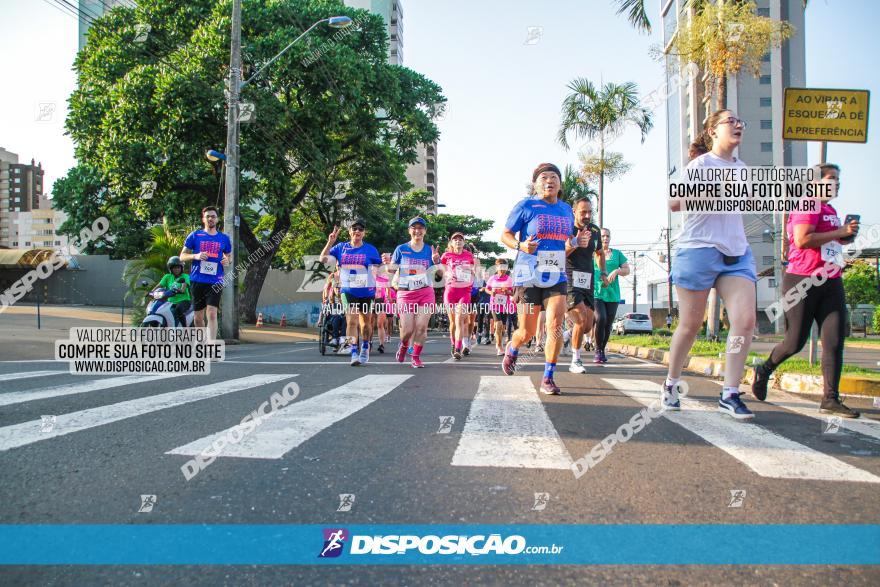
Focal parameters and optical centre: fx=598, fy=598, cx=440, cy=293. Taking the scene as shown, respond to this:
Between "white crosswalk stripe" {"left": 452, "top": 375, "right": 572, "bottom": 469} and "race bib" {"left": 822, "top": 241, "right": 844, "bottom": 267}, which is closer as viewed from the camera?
"white crosswalk stripe" {"left": 452, "top": 375, "right": 572, "bottom": 469}

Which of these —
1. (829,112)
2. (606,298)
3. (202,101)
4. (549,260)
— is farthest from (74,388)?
(202,101)

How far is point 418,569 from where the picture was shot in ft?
5.84

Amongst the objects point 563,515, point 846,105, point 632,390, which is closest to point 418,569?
point 563,515

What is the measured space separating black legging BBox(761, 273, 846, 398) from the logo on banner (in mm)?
4238

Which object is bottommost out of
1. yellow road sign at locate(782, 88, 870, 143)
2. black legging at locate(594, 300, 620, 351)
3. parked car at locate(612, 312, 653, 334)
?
parked car at locate(612, 312, 653, 334)

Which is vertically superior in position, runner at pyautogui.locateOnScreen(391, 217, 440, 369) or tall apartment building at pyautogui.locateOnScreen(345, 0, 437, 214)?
tall apartment building at pyautogui.locateOnScreen(345, 0, 437, 214)

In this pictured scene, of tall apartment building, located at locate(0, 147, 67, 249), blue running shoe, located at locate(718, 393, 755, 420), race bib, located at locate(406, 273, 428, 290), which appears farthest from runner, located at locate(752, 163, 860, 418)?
tall apartment building, located at locate(0, 147, 67, 249)

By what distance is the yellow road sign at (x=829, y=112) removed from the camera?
6438 millimetres

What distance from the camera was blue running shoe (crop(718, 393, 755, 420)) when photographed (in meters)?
4.30

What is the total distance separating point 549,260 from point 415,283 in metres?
2.87

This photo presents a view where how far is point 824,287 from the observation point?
15.6 ft

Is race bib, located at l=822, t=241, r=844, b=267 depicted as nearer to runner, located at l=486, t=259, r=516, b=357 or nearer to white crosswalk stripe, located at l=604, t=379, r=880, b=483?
white crosswalk stripe, located at l=604, t=379, r=880, b=483

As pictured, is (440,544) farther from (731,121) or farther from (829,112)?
(829,112)

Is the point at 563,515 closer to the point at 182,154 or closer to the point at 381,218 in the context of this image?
the point at 182,154
